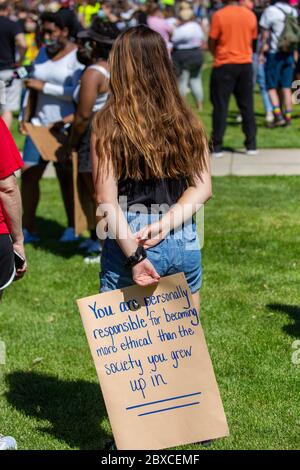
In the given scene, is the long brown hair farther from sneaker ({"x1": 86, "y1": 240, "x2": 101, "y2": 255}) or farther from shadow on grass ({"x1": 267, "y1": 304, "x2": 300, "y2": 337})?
sneaker ({"x1": 86, "y1": 240, "x2": 101, "y2": 255})

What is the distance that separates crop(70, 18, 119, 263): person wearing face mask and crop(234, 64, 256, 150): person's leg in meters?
4.91

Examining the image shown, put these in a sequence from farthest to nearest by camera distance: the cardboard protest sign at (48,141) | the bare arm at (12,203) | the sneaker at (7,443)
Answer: the cardboard protest sign at (48,141) < the sneaker at (7,443) < the bare arm at (12,203)

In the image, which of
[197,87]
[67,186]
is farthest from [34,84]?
[197,87]

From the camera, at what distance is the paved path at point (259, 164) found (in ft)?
A: 36.8

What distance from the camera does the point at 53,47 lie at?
8242 millimetres

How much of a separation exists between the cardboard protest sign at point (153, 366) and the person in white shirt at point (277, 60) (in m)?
10.8

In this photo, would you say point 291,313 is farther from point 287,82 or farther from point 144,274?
point 287,82

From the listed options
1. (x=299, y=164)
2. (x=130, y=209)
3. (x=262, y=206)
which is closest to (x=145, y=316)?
(x=130, y=209)

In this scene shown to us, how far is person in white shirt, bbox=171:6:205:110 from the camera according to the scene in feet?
52.2

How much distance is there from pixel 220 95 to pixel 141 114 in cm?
863

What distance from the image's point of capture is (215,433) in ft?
13.1

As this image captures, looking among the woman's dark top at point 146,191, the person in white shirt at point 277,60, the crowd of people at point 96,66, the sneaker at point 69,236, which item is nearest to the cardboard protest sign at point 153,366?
the woman's dark top at point 146,191

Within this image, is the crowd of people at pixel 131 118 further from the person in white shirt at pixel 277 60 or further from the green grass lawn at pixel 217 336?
the green grass lawn at pixel 217 336

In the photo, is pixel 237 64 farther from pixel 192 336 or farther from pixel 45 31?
pixel 192 336
